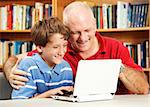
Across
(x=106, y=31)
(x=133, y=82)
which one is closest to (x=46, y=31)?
(x=133, y=82)

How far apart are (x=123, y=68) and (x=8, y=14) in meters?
1.92

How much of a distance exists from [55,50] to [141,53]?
5.05 ft

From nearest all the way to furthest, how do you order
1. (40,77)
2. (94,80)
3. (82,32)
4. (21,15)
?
(94,80), (40,77), (82,32), (21,15)

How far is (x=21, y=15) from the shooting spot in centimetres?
345

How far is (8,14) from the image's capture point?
3.46 meters

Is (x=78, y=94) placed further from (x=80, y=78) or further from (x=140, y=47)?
(x=140, y=47)

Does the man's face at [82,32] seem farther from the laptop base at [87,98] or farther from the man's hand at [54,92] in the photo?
the laptop base at [87,98]

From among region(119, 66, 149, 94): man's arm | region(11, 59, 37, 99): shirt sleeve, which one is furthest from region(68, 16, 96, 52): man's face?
region(11, 59, 37, 99): shirt sleeve

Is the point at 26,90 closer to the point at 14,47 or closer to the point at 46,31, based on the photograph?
the point at 46,31

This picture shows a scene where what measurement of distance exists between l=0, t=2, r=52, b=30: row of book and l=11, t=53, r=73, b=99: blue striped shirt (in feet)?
5.15

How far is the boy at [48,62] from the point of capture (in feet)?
5.80

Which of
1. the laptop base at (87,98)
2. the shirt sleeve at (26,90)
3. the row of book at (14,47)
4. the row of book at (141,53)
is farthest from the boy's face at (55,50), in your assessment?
the row of book at (14,47)

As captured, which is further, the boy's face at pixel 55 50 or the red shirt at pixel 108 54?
the red shirt at pixel 108 54

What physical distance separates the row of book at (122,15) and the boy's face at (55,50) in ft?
4.64
